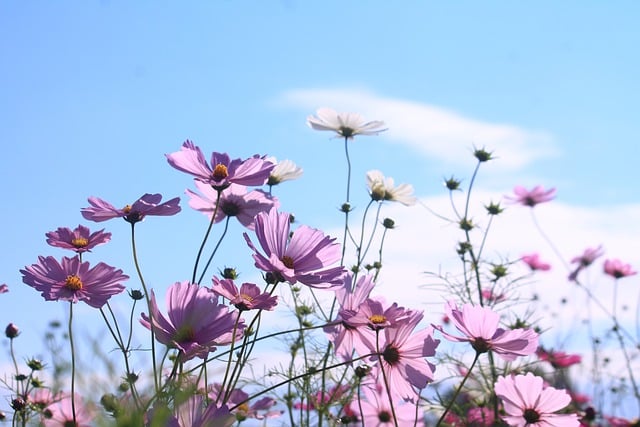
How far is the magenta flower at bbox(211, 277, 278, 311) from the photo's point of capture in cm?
99

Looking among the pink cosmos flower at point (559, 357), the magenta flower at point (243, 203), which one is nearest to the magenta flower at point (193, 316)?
the magenta flower at point (243, 203)

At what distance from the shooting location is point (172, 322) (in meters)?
0.99

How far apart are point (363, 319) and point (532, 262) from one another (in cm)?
310

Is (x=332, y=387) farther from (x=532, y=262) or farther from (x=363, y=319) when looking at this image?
(x=532, y=262)

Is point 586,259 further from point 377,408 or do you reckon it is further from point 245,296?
point 245,296

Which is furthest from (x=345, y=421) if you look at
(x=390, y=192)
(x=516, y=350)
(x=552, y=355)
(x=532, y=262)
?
(x=532, y=262)

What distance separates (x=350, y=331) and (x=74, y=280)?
40 cm

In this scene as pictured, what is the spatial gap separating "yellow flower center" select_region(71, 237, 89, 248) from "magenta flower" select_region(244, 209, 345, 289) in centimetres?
35

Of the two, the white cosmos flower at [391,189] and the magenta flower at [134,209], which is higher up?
the white cosmos flower at [391,189]

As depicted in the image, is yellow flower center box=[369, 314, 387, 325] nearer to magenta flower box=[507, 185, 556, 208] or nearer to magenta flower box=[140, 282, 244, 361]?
magenta flower box=[140, 282, 244, 361]

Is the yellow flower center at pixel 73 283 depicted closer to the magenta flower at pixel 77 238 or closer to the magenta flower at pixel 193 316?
the magenta flower at pixel 77 238

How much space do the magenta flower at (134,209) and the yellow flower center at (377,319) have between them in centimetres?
30

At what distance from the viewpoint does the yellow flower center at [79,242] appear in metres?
1.25

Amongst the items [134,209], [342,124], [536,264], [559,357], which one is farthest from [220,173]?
[536,264]
